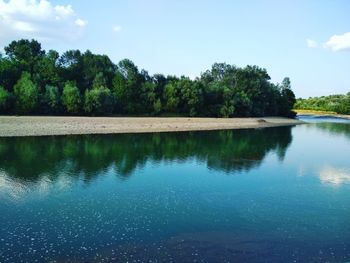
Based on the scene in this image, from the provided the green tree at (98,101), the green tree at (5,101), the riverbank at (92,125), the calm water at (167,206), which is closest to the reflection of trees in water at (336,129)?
the riverbank at (92,125)

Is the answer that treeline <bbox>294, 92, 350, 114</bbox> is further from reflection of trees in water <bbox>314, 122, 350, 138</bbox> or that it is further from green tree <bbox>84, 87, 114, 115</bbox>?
green tree <bbox>84, 87, 114, 115</bbox>

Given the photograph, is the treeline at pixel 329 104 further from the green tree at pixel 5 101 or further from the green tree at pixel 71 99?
the green tree at pixel 5 101

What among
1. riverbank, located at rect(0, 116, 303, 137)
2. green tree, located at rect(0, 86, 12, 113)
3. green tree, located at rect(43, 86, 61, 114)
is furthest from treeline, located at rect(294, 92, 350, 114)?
green tree, located at rect(0, 86, 12, 113)

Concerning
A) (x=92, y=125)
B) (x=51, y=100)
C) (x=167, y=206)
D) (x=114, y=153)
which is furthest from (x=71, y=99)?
(x=167, y=206)

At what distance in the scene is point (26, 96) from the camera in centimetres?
6222

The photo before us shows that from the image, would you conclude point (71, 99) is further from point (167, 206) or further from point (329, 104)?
point (329, 104)

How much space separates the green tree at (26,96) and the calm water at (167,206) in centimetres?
2457

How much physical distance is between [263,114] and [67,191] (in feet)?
306

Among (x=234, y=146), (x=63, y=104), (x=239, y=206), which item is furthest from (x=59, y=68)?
(x=239, y=206)

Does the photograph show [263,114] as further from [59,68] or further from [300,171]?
[300,171]

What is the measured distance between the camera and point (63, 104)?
221 feet

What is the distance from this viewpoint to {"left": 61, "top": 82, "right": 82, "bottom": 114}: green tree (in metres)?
67.2

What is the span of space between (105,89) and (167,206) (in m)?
55.5

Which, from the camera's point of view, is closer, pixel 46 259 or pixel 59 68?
pixel 46 259
